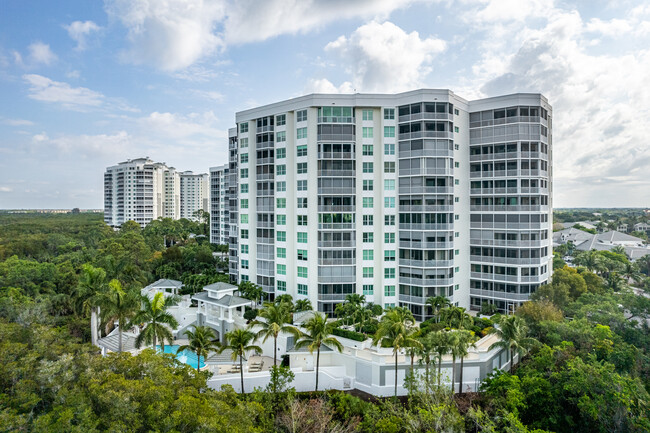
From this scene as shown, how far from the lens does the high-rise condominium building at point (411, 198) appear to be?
141 ft

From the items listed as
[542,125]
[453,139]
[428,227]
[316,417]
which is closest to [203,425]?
[316,417]

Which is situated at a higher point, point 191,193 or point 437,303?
point 191,193

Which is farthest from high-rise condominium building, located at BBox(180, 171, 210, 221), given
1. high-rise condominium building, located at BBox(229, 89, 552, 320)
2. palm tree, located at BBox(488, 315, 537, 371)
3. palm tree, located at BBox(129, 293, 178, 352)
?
palm tree, located at BBox(488, 315, 537, 371)

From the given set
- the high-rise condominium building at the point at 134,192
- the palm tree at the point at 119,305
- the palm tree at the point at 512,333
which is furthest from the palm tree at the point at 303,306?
the high-rise condominium building at the point at 134,192

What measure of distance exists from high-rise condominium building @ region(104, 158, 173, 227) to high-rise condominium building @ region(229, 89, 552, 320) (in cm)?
10460

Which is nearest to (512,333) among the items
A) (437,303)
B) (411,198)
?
(437,303)

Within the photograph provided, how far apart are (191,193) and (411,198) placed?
136446 mm

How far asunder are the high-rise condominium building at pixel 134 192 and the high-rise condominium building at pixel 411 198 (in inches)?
4118

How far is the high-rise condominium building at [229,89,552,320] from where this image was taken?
42906mm

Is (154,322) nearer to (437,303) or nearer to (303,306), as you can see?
(303,306)

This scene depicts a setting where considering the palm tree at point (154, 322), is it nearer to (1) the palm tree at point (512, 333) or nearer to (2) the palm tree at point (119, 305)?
(2) the palm tree at point (119, 305)

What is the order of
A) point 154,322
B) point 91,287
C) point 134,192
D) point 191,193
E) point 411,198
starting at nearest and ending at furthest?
point 154,322, point 91,287, point 411,198, point 134,192, point 191,193

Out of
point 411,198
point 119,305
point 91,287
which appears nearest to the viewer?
point 119,305

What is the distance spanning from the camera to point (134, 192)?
132 metres
